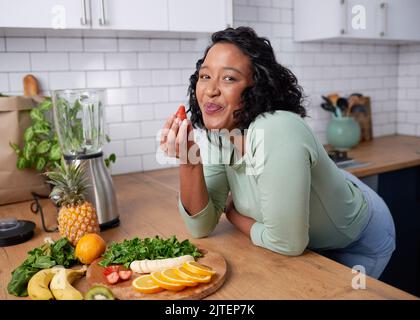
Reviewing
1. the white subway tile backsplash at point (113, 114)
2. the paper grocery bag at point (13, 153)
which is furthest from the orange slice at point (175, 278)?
the white subway tile backsplash at point (113, 114)

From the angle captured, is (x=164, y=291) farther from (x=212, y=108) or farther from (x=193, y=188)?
(x=212, y=108)

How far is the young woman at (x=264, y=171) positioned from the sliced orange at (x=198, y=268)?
0.22m

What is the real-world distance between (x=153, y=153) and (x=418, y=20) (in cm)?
201

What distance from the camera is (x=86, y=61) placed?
86.8 inches

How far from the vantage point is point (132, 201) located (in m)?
1.84

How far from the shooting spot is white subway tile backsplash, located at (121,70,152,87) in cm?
233

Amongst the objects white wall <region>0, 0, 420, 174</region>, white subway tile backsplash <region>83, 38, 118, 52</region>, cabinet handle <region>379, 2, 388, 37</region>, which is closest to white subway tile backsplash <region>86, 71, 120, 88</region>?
white wall <region>0, 0, 420, 174</region>

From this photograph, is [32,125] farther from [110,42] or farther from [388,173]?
[388,173]

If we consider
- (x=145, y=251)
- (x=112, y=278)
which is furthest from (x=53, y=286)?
(x=145, y=251)

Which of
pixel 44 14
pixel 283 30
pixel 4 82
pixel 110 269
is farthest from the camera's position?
pixel 283 30

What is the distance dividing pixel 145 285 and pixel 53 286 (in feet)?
0.71

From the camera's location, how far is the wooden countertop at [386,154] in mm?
2299
